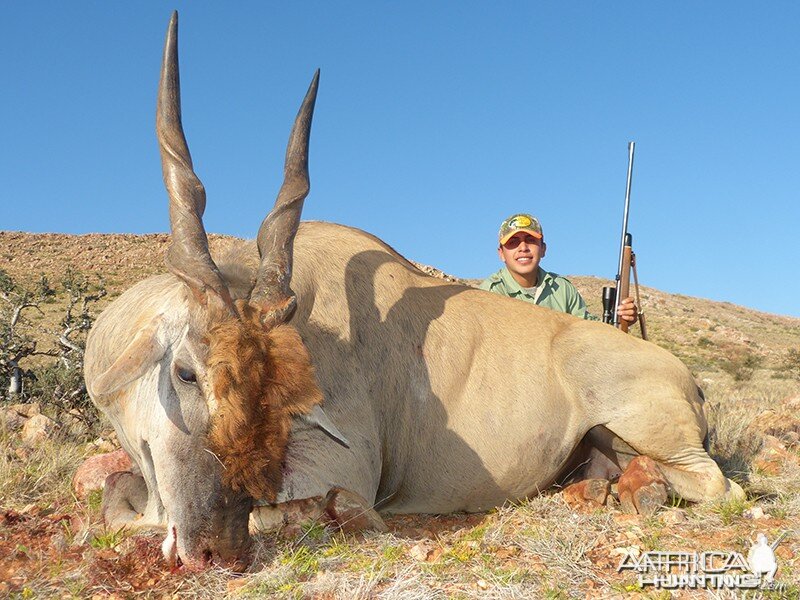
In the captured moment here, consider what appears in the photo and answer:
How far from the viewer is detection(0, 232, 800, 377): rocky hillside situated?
25953mm

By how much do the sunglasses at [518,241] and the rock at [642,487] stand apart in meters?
3.10

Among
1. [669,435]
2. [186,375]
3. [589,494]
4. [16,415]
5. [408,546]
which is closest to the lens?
[186,375]

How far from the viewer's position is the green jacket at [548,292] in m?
7.79

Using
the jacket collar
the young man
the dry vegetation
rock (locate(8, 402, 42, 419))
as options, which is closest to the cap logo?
the young man

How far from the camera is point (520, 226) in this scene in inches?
304

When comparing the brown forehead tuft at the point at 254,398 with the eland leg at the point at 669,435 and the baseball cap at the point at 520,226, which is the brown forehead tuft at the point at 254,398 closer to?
the eland leg at the point at 669,435

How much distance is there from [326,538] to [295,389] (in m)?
0.94

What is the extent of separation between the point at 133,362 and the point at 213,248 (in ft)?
77.5

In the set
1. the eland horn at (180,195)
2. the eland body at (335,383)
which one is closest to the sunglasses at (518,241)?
the eland body at (335,383)

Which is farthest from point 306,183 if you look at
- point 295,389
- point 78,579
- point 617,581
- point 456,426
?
point 617,581

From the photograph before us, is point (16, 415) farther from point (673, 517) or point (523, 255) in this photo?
point (673, 517)

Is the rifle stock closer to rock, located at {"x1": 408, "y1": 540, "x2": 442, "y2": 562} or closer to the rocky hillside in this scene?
rock, located at {"x1": 408, "y1": 540, "x2": 442, "y2": 562}

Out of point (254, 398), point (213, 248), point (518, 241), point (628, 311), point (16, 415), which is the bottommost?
point (16, 415)

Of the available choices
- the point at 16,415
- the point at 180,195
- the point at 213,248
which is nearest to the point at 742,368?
the point at 213,248
